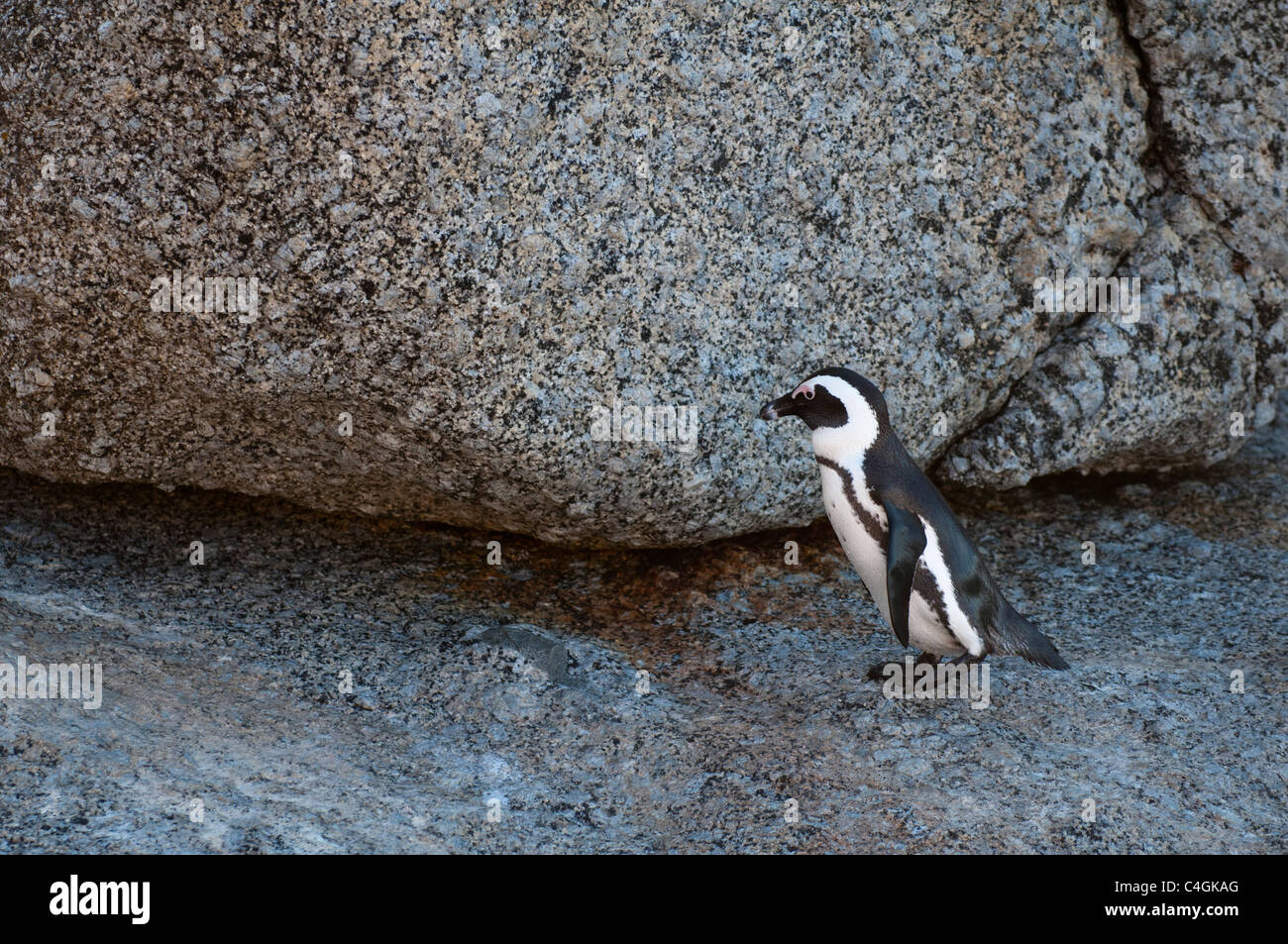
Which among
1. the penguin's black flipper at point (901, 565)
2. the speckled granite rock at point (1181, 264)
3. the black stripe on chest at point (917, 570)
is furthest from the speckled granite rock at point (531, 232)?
the penguin's black flipper at point (901, 565)

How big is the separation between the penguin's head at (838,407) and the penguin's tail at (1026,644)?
2.42 feet

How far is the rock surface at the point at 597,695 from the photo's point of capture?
3.57 meters

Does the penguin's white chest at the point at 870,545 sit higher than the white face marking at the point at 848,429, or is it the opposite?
the white face marking at the point at 848,429

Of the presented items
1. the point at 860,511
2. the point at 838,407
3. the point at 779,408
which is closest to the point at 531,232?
the point at 779,408

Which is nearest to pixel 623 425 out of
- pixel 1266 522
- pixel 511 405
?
pixel 511 405

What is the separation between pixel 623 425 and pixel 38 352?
6.07 feet

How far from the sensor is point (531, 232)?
4031 mm

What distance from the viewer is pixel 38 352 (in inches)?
167

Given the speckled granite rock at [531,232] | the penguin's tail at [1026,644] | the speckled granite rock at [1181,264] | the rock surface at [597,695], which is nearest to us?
the rock surface at [597,695]

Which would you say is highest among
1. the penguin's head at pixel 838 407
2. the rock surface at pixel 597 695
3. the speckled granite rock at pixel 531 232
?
the speckled granite rock at pixel 531 232

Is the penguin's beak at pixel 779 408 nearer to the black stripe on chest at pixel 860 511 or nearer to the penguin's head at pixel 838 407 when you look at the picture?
the penguin's head at pixel 838 407

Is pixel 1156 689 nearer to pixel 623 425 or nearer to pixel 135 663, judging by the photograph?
pixel 623 425

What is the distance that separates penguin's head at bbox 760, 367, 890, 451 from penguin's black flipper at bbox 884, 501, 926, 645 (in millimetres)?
277

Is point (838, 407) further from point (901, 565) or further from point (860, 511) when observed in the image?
point (901, 565)
